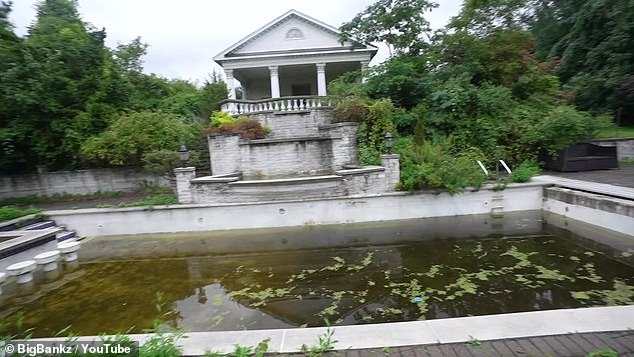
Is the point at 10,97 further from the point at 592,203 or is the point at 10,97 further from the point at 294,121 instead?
the point at 592,203

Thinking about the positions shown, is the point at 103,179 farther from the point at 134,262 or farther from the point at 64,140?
the point at 134,262

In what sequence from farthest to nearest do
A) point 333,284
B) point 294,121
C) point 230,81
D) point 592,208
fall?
point 230,81, point 294,121, point 592,208, point 333,284

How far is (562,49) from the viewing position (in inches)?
679

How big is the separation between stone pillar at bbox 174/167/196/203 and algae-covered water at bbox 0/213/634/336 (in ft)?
5.72

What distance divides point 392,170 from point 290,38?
1416cm

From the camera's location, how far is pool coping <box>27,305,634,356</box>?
7.43 ft

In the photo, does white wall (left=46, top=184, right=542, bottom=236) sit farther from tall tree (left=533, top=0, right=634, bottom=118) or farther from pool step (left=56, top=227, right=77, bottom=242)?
tall tree (left=533, top=0, right=634, bottom=118)

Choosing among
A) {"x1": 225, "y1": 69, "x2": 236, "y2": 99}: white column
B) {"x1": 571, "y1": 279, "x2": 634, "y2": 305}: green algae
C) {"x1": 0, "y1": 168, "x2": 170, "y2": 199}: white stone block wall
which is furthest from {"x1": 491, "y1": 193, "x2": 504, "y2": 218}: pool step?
{"x1": 225, "y1": 69, "x2": 236, "y2": 99}: white column

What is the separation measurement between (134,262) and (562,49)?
2302cm

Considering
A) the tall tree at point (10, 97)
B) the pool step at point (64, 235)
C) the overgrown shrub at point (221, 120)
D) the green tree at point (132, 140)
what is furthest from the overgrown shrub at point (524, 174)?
the tall tree at point (10, 97)

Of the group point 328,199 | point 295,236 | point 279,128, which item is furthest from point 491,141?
point 279,128

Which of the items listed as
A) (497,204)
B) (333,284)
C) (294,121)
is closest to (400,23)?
(294,121)

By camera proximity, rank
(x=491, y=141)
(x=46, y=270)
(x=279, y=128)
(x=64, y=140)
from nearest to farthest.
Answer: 1. (x=46, y=270)
2. (x=491, y=141)
3. (x=64, y=140)
4. (x=279, y=128)

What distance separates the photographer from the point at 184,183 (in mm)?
7340
